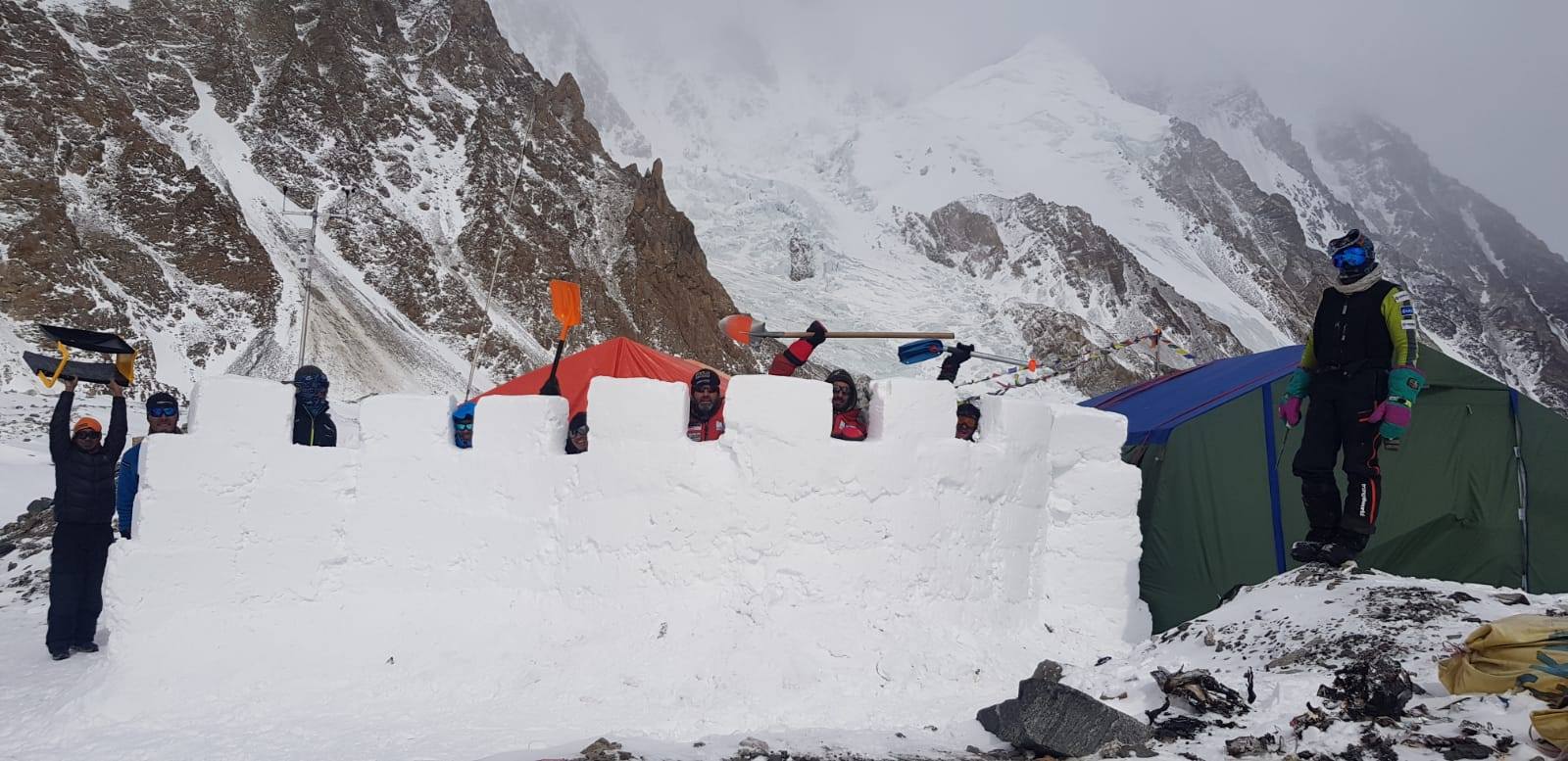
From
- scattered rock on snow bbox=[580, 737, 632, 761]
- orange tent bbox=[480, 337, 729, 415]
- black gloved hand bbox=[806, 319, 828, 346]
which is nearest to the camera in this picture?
scattered rock on snow bbox=[580, 737, 632, 761]

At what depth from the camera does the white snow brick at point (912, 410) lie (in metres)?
A: 4.95

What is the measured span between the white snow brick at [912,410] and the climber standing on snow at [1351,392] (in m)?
1.75

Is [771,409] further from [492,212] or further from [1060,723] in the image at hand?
[492,212]

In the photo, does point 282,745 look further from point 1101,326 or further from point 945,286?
point 1101,326

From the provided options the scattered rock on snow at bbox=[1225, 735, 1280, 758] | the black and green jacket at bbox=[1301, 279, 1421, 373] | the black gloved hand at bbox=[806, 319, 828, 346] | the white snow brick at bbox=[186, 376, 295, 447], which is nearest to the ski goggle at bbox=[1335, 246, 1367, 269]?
the black and green jacket at bbox=[1301, 279, 1421, 373]

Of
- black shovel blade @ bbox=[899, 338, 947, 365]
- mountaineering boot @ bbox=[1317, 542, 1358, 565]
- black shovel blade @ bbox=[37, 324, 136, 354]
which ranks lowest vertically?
mountaineering boot @ bbox=[1317, 542, 1358, 565]

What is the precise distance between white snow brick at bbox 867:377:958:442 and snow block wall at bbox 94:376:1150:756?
0.04ft

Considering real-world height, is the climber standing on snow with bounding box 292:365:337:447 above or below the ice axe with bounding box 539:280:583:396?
below

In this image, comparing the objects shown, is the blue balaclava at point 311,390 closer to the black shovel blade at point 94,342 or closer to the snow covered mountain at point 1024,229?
the black shovel blade at point 94,342

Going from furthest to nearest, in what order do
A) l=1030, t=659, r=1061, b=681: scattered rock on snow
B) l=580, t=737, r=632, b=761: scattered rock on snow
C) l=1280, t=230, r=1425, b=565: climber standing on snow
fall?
1. l=1280, t=230, r=1425, b=565: climber standing on snow
2. l=1030, t=659, r=1061, b=681: scattered rock on snow
3. l=580, t=737, r=632, b=761: scattered rock on snow

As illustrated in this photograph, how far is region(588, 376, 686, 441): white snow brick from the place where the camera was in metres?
4.80

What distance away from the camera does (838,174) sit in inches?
2776

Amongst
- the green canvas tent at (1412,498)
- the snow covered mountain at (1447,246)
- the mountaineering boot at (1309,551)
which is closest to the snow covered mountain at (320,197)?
the green canvas tent at (1412,498)

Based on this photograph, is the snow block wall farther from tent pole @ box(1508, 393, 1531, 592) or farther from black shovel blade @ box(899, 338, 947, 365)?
tent pole @ box(1508, 393, 1531, 592)
